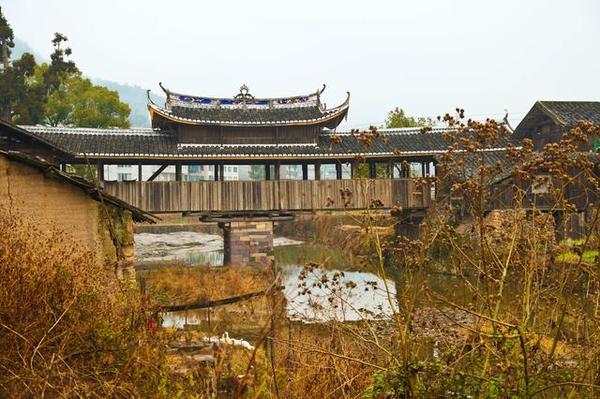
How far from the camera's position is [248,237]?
20.2 metres

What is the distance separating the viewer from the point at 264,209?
19984 mm

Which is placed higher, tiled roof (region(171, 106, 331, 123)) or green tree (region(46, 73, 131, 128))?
green tree (region(46, 73, 131, 128))

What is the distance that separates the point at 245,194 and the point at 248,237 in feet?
5.23

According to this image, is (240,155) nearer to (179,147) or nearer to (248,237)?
(179,147)

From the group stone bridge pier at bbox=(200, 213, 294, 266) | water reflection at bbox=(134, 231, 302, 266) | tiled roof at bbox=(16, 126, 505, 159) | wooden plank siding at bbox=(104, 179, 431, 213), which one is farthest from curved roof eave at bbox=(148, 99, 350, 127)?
water reflection at bbox=(134, 231, 302, 266)

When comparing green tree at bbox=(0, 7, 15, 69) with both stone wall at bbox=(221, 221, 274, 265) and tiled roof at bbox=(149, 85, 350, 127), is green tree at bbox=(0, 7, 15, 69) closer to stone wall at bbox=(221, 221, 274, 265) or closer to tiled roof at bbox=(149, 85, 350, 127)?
tiled roof at bbox=(149, 85, 350, 127)

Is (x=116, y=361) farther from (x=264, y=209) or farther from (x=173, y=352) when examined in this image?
(x=264, y=209)

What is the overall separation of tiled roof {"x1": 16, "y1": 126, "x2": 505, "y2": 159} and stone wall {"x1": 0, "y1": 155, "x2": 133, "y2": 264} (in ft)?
Answer: 35.6

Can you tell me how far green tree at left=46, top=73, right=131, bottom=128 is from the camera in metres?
30.5

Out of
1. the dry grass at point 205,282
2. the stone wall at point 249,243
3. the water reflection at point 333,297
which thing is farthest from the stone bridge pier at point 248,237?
the water reflection at point 333,297

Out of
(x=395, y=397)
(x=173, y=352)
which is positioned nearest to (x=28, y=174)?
(x=173, y=352)

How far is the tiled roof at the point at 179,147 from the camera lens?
1917cm

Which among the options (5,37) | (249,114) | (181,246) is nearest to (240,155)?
(249,114)

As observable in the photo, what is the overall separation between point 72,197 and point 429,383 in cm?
645
